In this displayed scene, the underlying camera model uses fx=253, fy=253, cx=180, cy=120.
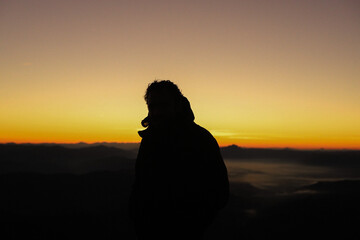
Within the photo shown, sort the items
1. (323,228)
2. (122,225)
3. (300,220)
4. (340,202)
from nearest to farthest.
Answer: (122,225)
(323,228)
(300,220)
(340,202)

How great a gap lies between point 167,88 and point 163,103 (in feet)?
0.52

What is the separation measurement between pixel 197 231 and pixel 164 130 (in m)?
0.84

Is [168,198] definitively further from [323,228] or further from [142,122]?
[323,228]

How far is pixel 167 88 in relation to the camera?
7.33 feet

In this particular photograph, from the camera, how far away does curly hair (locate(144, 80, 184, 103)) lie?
2.22 meters

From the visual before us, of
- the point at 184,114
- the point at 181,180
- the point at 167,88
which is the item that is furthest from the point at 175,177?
the point at 167,88

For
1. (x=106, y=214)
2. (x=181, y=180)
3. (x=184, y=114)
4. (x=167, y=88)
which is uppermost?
(x=167, y=88)

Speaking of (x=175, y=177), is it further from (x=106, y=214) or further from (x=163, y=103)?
(x=106, y=214)

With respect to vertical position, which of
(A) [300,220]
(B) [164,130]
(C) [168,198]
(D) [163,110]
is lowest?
(A) [300,220]

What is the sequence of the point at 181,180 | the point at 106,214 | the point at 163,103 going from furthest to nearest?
the point at 106,214 → the point at 163,103 → the point at 181,180

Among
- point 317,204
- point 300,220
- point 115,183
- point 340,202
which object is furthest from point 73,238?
point 340,202

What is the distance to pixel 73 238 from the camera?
176ft

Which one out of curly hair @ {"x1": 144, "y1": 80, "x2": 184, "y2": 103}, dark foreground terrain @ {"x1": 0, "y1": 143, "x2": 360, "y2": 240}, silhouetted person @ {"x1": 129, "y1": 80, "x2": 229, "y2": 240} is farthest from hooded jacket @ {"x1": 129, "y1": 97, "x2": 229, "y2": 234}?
dark foreground terrain @ {"x1": 0, "y1": 143, "x2": 360, "y2": 240}

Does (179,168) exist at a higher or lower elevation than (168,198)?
higher
